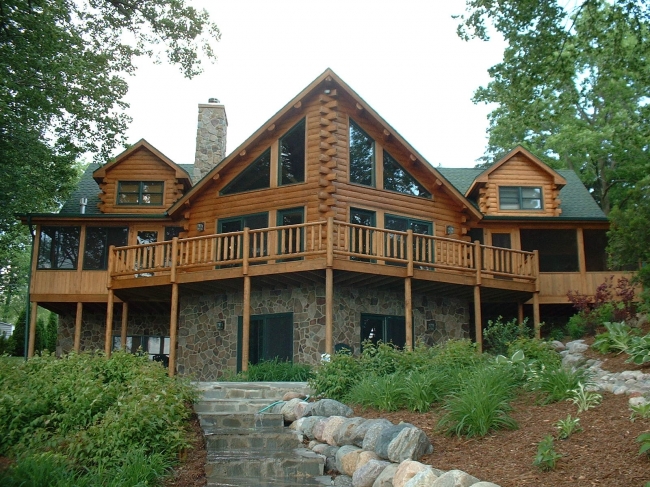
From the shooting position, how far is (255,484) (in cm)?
818

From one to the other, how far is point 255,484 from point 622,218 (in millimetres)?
9029

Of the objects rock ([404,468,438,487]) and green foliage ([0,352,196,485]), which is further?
green foliage ([0,352,196,485])

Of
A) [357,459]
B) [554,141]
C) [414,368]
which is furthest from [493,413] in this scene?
[554,141]

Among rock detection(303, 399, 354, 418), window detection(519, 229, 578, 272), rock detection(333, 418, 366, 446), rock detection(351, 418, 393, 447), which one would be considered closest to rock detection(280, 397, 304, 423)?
rock detection(303, 399, 354, 418)

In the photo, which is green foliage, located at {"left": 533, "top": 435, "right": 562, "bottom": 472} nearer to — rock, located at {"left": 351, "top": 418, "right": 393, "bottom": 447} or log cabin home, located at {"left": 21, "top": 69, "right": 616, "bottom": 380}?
rock, located at {"left": 351, "top": 418, "right": 393, "bottom": 447}

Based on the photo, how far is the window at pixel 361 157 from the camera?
19.3m

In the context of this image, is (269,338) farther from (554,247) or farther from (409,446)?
(409,446)

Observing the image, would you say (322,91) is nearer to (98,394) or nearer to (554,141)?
(98,394)

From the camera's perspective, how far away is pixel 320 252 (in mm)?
16344

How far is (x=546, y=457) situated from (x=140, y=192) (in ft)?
61.3

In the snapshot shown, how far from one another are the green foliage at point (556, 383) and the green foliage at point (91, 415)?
444cm

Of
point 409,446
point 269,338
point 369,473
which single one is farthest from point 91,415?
point 269,338

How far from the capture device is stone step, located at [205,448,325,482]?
8406 mm

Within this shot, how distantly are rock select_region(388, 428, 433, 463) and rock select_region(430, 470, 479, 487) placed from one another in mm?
1237
